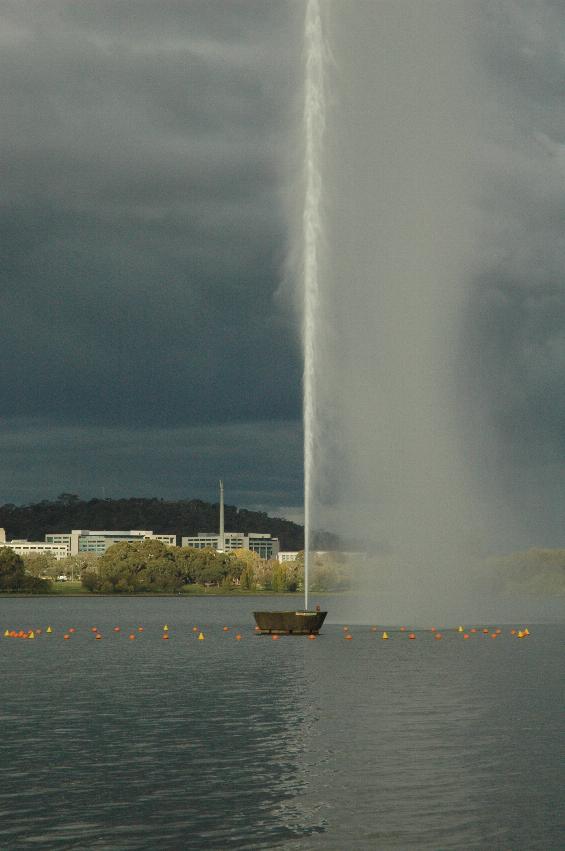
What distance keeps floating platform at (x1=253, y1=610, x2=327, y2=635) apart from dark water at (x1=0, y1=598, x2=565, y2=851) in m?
18.0

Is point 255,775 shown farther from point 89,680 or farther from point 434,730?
point 89,680

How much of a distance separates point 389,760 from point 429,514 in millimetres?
78694

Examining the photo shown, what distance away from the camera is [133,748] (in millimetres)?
39625

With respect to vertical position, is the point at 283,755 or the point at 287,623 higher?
the point at 287,623

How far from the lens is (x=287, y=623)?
100062 millimetres

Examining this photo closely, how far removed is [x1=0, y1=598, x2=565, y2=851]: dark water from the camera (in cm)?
2767

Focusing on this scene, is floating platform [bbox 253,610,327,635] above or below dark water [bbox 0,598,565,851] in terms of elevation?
above

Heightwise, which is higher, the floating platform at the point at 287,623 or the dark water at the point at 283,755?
the floating platform at the point at 287,623

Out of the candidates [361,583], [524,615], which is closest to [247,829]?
[361,583]

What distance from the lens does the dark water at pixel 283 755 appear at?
2767 cm

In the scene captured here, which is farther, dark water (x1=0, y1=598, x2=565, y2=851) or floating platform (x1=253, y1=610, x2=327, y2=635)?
floating platform (x1=253, y1=610, x2=327, y2=635)

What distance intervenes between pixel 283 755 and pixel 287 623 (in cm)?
6209

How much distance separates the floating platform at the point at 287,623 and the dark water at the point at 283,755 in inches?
710

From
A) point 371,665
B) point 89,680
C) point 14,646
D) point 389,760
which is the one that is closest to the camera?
point 389,760
